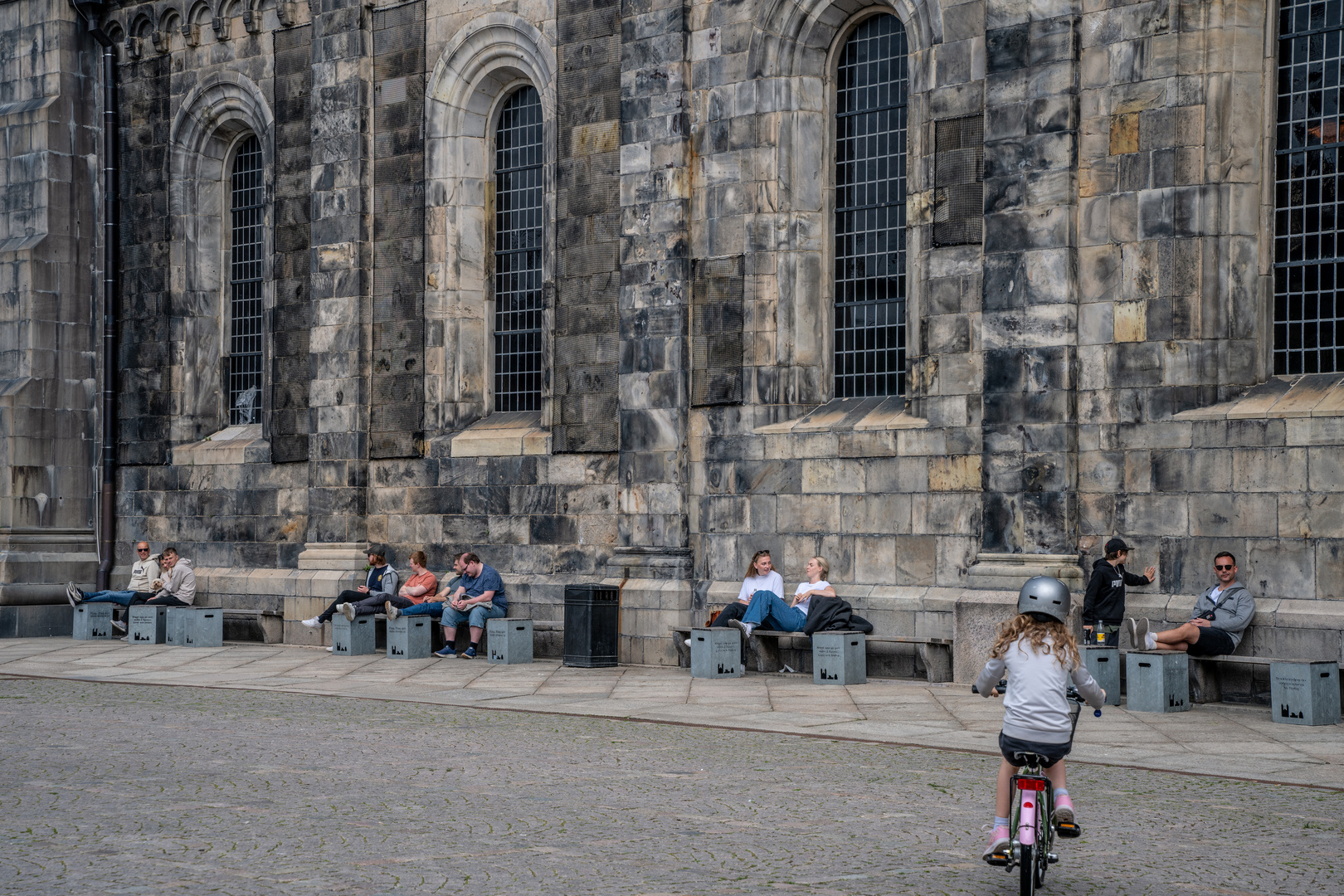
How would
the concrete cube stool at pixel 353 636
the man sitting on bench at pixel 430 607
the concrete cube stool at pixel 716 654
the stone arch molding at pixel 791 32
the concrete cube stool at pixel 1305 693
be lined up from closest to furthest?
the concrete cube stool at pixel 1305 693 → the concrete cube stool at pixel 716 654 → the stone arch molding at pixel 791 32 → the man sitting on bench at pixel 430 607 → the concrete cube stool at pixel 353 636

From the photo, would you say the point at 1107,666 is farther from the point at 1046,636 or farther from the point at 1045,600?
the point at 1045,600

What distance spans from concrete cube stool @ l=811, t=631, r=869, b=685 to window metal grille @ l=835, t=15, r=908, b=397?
3346 mm

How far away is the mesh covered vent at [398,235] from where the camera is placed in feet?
76.0

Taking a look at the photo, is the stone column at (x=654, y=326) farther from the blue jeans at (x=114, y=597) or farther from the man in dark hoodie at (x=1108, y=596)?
the blue jeans at (x=114, y=597)

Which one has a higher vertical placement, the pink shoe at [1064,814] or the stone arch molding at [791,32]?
the stone arch molding at [791,32]

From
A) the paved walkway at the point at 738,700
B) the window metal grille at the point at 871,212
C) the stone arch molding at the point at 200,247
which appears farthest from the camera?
the stone arch molding at the point at 200,247

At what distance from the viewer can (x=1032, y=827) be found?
737 centimetres

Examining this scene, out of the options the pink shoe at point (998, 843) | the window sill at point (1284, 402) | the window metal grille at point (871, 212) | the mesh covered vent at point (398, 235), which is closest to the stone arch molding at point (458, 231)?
the mesh covered vent at point (398, 235)

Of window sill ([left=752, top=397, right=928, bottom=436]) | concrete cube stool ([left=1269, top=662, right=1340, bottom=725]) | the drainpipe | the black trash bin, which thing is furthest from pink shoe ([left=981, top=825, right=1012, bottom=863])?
the drainpipe

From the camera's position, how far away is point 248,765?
11539 mm

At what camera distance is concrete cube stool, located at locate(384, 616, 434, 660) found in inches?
828

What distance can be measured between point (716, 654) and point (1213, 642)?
550 centimetres

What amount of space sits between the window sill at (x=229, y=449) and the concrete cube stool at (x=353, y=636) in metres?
4.03

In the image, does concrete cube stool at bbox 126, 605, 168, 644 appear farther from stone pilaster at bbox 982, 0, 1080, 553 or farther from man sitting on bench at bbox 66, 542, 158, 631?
stone pilaster at bbox 982, 0, 1080, 553
